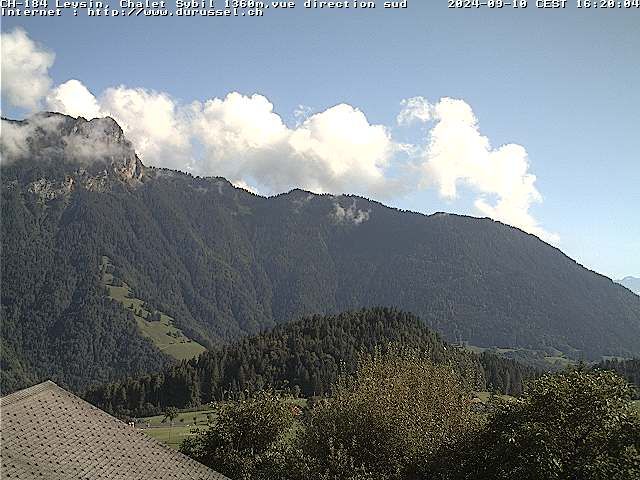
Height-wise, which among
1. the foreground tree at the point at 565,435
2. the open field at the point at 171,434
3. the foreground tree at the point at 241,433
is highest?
the foreground tree at the point at 565,435

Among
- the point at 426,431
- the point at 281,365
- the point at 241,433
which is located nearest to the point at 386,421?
the point at 426,431

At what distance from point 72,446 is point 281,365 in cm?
14051

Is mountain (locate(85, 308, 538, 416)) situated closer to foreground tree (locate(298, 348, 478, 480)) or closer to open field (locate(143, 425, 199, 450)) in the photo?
open field (locate(143, 425, 199, 450))

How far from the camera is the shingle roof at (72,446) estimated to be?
16.8m

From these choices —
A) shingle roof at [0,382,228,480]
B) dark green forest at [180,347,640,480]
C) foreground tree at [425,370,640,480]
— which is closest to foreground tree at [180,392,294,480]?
dark green forest at [180,347,640,480]

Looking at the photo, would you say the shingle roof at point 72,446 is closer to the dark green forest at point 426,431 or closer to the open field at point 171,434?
the dark green forest at point 426,431

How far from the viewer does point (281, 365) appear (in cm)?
15612

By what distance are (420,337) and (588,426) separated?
148 meters

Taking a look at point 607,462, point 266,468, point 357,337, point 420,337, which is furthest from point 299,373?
point 607,462

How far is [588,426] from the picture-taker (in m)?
22.3

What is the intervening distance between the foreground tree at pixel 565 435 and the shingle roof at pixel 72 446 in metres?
11.5

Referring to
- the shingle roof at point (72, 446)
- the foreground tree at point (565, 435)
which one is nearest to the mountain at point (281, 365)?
the foreground tree at point (565, 435)

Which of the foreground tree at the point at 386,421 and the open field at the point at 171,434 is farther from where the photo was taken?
the open field at the point at 171,434

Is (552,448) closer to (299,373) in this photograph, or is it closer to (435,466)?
(435,466)
